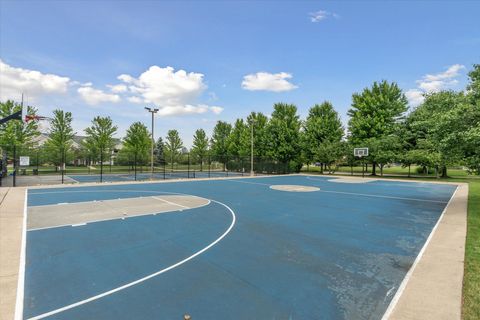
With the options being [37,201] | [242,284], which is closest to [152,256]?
[242,284]

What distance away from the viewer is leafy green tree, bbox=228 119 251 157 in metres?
48.8

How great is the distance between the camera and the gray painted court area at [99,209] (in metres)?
9.39

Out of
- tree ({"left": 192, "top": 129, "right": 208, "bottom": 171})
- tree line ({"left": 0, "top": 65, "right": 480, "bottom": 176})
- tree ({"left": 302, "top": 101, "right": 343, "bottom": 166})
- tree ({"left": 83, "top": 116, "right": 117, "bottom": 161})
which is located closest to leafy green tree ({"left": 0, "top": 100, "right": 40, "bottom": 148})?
tree line ({"left": 0, "top": 65, "right": 480, "bottom": 176})

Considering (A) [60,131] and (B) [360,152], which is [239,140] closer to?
(B) [360,152]

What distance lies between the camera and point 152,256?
611 cm

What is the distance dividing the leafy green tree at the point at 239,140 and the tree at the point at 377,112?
1905cm

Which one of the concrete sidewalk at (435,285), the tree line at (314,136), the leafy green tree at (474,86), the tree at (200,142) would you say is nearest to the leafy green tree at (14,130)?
the tree line at (314,136)

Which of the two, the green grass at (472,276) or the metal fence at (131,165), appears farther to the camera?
the metal fence at (131,165)

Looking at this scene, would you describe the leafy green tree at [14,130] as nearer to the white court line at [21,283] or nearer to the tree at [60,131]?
the tree at [60,131]

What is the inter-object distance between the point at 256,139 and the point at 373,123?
18830mm

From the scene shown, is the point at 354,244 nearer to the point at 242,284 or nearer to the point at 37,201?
the point at 242,284

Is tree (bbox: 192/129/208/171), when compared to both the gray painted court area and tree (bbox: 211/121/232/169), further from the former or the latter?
the gray painted court area

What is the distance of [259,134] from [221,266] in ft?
135

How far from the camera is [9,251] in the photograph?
6.32 meters
